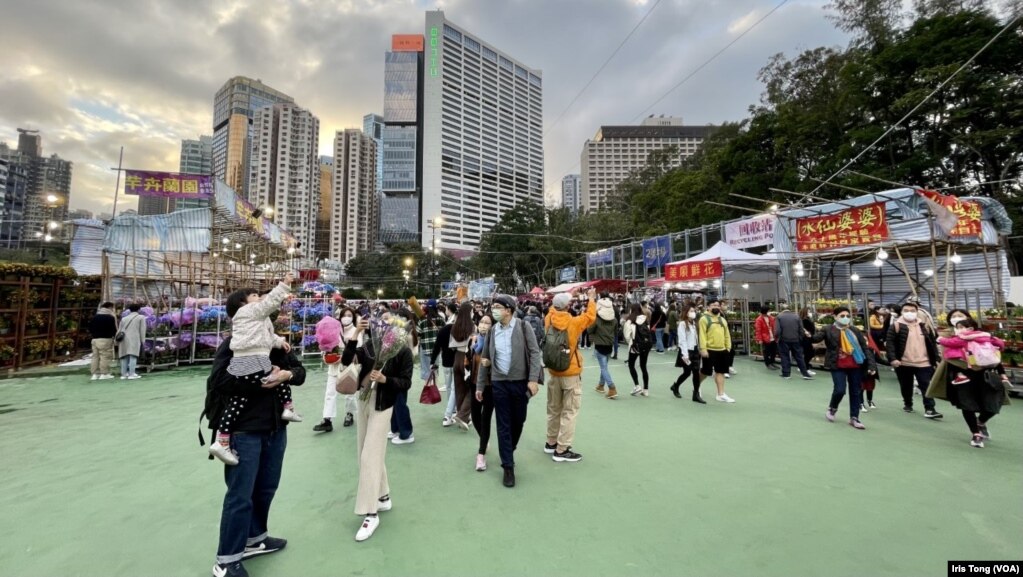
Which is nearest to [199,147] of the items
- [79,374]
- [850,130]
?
[79,374]

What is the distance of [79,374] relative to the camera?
28.2 ft

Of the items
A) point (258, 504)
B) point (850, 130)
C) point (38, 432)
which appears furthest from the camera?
point (850, 130)

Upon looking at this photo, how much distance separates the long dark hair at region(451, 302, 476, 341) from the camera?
4.94m

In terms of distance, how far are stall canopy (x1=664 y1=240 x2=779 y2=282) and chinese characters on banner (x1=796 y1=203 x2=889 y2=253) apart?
6.04 feet

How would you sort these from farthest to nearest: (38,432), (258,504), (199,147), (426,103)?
(426,103)
(199,147)
(38,432)
(258,504)

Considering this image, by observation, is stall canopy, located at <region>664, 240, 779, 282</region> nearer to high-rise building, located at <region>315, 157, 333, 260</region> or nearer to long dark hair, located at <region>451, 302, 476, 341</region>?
long dark hair, located at <region>451, 302, 476, 341</region>

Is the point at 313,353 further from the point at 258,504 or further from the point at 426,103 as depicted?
the point at 426,103

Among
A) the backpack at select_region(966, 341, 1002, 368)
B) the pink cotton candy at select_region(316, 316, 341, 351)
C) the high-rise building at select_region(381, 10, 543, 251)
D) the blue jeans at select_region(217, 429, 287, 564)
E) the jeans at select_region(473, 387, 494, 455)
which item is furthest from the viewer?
the high-rise building at select_region(381, 10, 543, 251)

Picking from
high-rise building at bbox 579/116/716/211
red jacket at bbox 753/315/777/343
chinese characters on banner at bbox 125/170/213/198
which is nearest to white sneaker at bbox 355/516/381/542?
red jacket at bbox 753/315/777/343

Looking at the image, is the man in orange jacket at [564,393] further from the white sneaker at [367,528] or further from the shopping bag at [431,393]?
the white sneaker at [367,528]

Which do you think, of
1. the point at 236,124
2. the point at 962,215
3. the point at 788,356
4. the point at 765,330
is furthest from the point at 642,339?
the point at 236,124

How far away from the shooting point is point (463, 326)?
16.3ft

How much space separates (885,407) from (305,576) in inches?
302

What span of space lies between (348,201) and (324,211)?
27.6 ft
